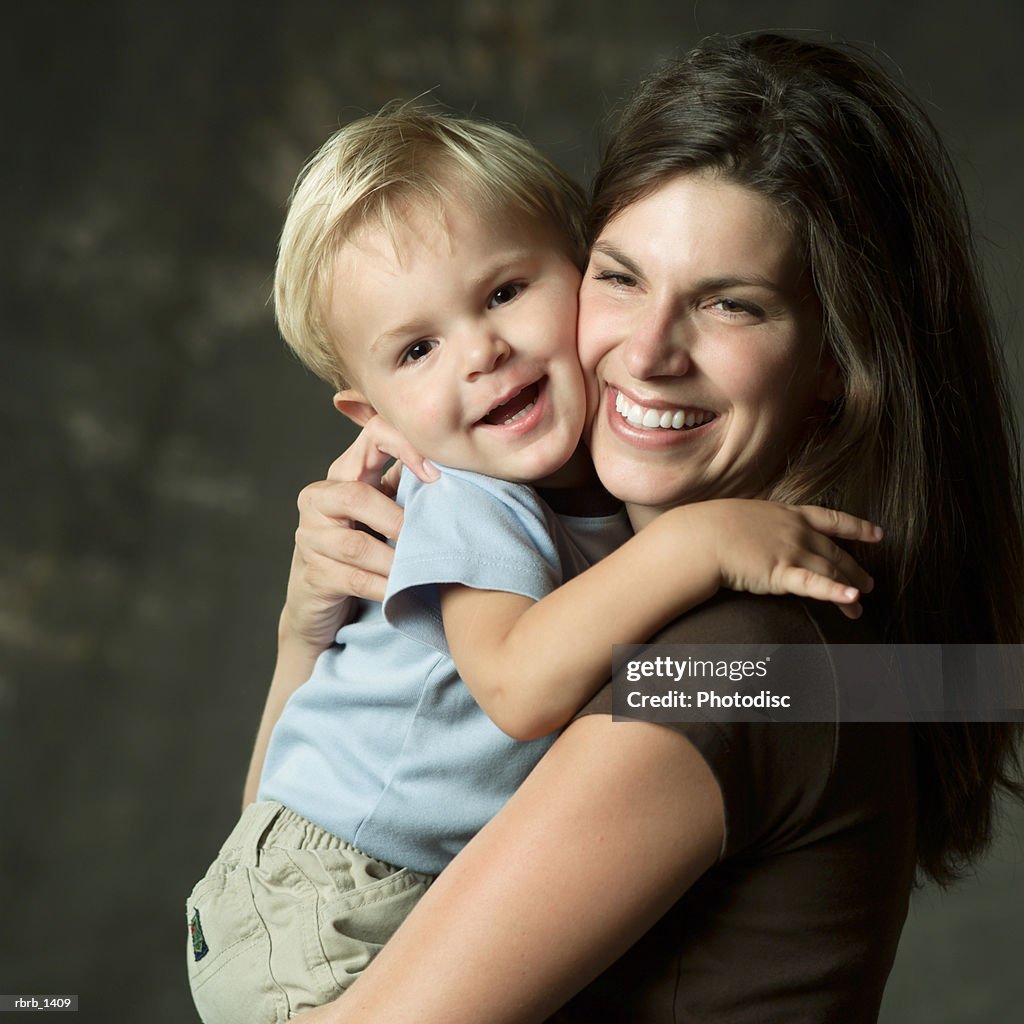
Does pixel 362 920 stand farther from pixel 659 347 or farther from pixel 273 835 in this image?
pixel 659 347

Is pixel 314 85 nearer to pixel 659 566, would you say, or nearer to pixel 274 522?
pixel 274 522

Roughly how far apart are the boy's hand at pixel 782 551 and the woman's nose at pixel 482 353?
41 cm

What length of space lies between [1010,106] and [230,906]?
2939 mm

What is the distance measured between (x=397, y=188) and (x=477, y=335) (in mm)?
226

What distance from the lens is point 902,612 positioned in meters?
1.54

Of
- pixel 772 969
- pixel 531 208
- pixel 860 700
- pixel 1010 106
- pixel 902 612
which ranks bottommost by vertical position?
pixel 772 969

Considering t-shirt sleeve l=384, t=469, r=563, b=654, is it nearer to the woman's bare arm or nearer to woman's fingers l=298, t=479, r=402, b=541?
woman's fingers l=298, t=479, r=402, b=541

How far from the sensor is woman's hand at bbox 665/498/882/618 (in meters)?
1.33

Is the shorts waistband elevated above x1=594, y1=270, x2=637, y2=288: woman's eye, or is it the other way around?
x1=594, y1=270, x2=637, y2=288: woman's eye

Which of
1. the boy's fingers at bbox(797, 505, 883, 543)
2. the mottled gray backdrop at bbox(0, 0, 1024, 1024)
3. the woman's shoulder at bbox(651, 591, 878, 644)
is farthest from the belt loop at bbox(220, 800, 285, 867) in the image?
the mottled gray backdrop at bbox(0, 0, 1024, 1024)

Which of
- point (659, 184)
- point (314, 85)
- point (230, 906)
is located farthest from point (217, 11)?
point (230, 906)

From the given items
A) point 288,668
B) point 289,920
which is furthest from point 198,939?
point 288,668

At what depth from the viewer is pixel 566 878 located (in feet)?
4.16
